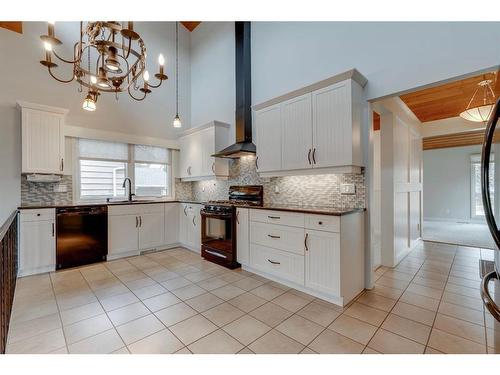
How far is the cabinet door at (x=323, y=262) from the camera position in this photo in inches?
95.4

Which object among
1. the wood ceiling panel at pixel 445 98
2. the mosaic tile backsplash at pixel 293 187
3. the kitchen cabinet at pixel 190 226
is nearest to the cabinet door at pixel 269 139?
the mosaic tile backsplash at pixel 293 187

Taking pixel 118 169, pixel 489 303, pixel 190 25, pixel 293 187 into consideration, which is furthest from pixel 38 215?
pixel 190 25

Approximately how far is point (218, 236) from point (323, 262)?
1.91 metres

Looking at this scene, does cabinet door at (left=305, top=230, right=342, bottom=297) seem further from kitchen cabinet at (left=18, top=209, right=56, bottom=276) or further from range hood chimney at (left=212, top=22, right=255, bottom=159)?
kitchen cabinet at (left=18, top=209, right=56, bottom=276)

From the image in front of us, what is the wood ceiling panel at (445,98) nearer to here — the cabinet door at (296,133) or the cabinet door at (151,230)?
the cabinet door at (296,133)

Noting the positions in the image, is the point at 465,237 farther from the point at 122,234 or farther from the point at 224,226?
the point at 122,234

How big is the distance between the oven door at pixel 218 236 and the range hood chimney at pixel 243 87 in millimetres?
1162

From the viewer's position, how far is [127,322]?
2148mm

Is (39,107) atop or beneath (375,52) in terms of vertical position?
beneath

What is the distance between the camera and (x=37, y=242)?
335 centimetres

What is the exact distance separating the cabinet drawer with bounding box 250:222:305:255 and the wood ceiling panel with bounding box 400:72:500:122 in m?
2.74

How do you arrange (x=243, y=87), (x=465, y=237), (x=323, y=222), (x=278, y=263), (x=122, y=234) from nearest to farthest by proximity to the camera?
→ 1. (x=323, y=222)
2. (x=278, y=263)
3. (x=122, y=234)
4. (x=243, y=87)
5. (x=465, y=237)

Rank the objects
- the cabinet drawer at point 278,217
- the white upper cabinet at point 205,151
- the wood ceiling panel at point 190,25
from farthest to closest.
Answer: the wood ceiling panel at point 190,25
the white upper cabinet at point 205,151
the cabinet drawer at point 278,217

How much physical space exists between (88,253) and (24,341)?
2054 millimetres
